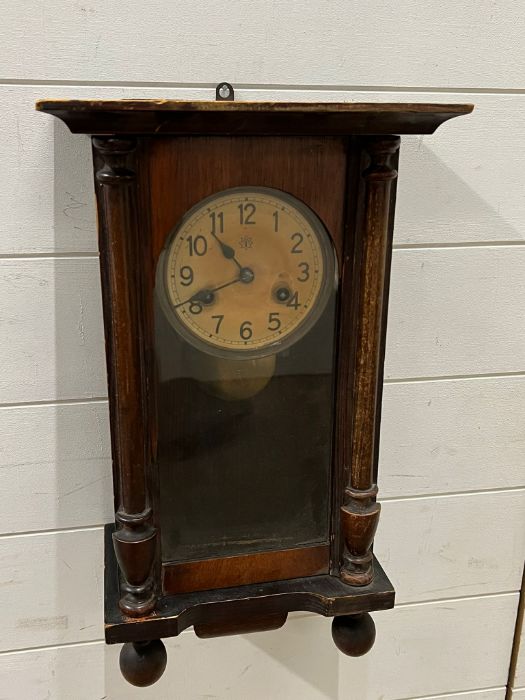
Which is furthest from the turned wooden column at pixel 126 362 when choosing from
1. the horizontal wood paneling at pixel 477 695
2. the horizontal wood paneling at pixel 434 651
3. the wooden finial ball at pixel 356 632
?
the horizontal wood paneling at pixel 477 695

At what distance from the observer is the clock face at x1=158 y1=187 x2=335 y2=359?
0.61 metres

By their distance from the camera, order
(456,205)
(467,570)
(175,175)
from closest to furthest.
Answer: (175,175) → (456,205) → (467,570)

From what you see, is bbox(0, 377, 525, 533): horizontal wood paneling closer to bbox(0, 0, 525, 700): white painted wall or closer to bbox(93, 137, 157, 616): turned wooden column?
bbox(0, 0, 525, 700): white painted wall

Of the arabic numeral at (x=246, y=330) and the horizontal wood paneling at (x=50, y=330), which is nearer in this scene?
the arabic numeral at (x=246, y=330)

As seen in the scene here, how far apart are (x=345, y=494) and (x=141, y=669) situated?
0.92ft

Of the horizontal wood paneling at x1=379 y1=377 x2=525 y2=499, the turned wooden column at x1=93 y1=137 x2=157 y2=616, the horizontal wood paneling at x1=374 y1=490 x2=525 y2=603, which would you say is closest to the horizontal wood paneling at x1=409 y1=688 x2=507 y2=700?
the horizontal wood paneling at x1=374 y1=490 x2=525 y2=603

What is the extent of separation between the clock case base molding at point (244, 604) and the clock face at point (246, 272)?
0.25m

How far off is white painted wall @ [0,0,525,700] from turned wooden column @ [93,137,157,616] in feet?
0.55

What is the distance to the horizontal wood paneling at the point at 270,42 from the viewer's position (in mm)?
681

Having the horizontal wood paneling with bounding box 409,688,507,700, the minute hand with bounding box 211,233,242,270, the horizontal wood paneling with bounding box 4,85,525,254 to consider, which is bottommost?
the horizontal wood paneling with bounding box 409,688,507,700

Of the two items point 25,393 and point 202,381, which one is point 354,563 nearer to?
point 202,381

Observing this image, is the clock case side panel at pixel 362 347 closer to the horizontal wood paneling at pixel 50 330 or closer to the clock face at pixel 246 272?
the clock face at pixel 246 272

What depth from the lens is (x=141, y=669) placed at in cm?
69

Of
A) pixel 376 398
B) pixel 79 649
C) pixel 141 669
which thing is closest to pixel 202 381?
pixel 376 398
